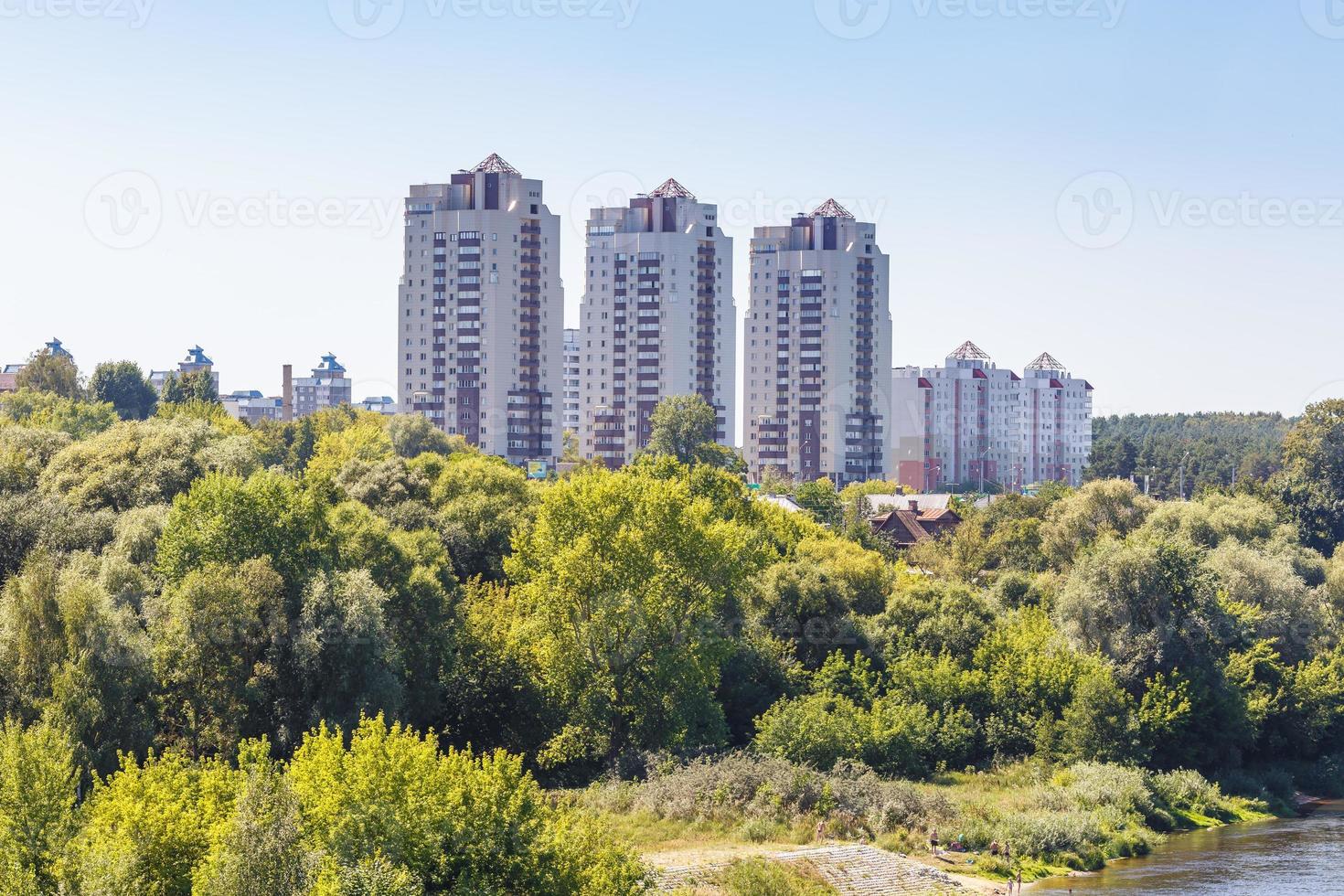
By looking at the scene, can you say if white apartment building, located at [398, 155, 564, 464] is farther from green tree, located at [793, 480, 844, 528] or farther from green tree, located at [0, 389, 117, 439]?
green tree, located at [0, 389, 117, 439]

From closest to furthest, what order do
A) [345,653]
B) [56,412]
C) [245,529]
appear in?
[345,653]
[245,529]
[56,412]

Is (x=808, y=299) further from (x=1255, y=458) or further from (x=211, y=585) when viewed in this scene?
(x=211, y=585)

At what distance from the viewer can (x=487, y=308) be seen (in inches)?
5172

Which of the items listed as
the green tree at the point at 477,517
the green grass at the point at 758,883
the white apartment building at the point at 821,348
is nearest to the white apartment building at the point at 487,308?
Answer: the white apartment building at the point at 821,348

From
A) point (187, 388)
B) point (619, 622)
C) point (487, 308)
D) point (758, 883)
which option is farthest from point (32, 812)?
point (487, 308)

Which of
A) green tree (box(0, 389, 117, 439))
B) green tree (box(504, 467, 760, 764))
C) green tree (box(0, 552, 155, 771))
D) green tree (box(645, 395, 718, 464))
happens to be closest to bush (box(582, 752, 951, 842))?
green tree (box(504, 467, 760, 764))

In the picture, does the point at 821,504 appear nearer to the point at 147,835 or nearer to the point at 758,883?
the point at 758,883

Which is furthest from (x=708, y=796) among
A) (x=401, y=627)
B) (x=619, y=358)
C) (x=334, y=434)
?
(x=619, y=358)

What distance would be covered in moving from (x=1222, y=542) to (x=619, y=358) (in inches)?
3238

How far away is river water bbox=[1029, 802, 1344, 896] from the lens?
139ft

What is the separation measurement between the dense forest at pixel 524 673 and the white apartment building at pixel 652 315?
74.2 meters

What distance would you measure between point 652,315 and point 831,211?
2492 cm

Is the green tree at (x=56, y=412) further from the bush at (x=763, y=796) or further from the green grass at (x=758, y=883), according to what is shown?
the green grass at (x=758, y=883)

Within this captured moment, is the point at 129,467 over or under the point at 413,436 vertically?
under
